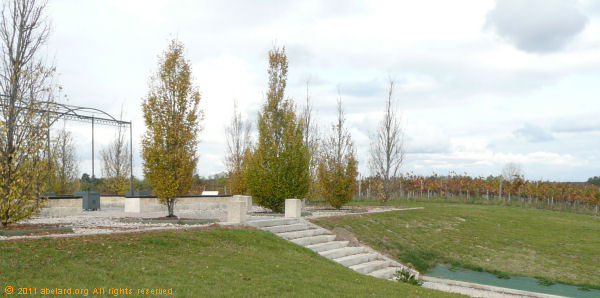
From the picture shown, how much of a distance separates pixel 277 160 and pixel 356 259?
7.61m

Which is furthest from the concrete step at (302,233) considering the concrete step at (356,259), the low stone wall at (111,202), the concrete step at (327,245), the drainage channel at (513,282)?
the low stone wall at (111,202)

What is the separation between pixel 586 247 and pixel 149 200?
2079 cm

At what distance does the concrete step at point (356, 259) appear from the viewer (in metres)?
13.3

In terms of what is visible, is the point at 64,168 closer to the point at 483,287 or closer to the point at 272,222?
the point at 272,222

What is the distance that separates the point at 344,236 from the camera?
15.4 m

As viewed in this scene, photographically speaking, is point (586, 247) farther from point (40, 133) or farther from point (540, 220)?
point (40, 133)

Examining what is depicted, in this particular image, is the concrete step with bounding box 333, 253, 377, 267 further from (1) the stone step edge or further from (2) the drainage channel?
(2) the drainage channel

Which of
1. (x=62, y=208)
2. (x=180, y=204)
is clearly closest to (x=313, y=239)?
(x=180, y=204)

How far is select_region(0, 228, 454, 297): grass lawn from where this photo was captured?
26.6 feet

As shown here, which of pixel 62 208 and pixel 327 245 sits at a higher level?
pixel 62 208

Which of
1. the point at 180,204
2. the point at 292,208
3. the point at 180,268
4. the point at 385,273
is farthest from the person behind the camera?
the point at 180,204

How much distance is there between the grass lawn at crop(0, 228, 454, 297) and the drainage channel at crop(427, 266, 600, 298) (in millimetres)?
4331

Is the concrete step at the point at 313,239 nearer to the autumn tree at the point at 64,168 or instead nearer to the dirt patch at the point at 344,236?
the dirt patch at the point at 344,236

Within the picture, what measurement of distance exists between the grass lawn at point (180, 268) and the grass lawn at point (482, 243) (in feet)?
16.5
